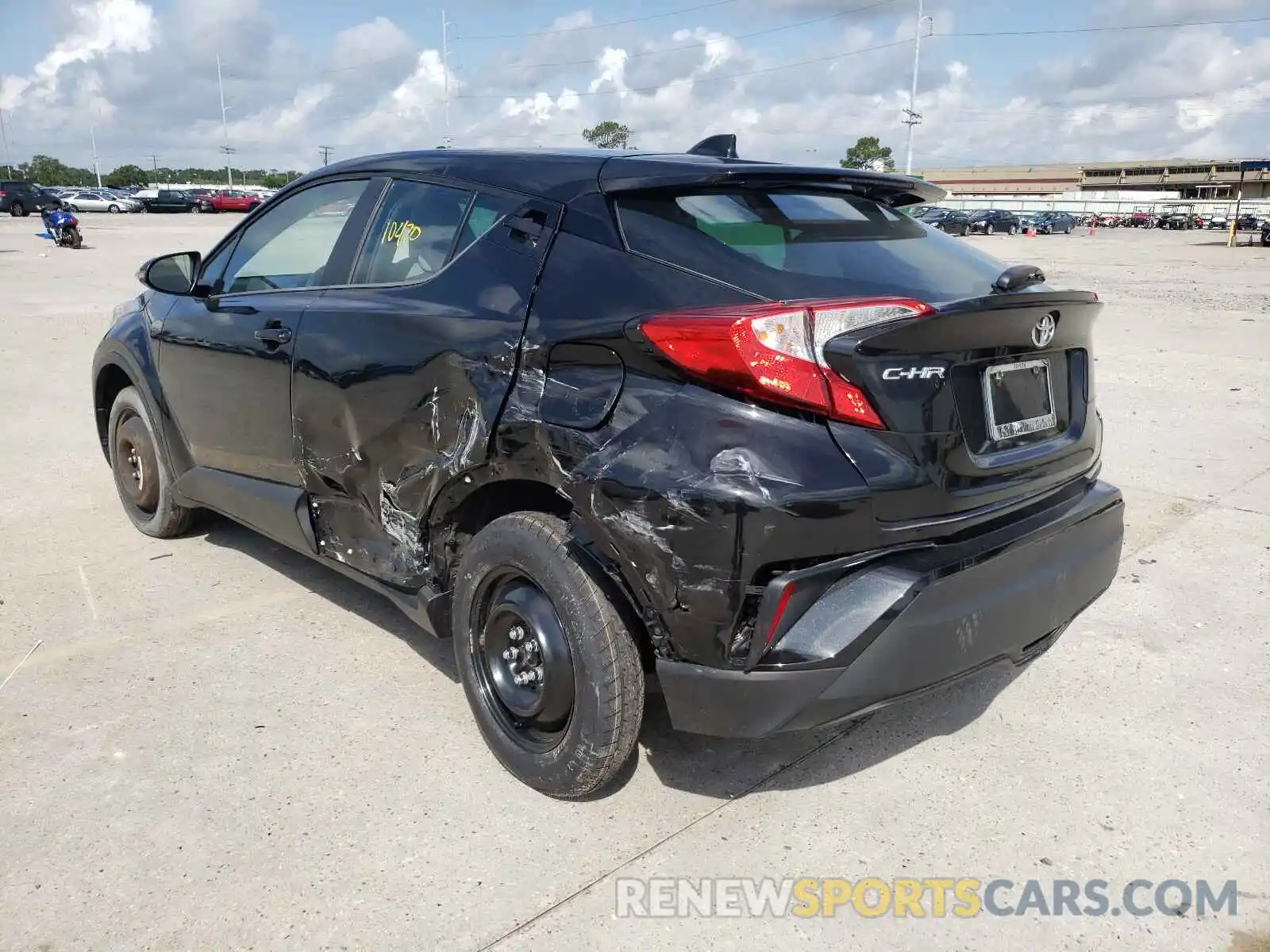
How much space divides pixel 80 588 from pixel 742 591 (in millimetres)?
3271

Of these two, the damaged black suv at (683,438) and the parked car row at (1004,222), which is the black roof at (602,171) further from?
the parked car row at (1004,222)

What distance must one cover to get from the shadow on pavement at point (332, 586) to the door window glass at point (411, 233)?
1.23m

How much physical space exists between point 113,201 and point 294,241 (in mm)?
58795

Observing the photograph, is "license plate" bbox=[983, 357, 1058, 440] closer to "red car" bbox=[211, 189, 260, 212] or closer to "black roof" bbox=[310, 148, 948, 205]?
"black roof" bbox=[310, 148, 948, 205]

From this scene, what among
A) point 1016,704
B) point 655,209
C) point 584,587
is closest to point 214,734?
point 584,587

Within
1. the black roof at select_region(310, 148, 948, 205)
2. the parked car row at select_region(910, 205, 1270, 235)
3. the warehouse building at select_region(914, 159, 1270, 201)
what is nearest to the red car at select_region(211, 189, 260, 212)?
the parked car row at select_region(910, 205, 1270, 235)

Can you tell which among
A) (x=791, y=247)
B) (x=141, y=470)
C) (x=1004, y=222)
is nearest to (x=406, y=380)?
(x=791, y=247)

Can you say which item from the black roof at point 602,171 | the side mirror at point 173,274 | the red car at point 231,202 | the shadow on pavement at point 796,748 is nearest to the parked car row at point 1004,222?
the red car at point 231,202

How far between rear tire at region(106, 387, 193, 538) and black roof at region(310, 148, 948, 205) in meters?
1.97

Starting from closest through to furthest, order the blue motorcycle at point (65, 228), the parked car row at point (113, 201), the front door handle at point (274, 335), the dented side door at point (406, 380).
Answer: the dented side door at point (406, 380)
the front door handle at point (274, 335)
the blue motorcycle at point (65, 228)
the parked car row at point (113, 201)

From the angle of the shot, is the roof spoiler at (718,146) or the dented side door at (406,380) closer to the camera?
the dented side door at (406,380)

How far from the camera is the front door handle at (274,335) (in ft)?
11.2

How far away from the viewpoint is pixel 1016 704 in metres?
3.30

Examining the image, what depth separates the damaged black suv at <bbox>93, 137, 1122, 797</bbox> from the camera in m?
2.20
